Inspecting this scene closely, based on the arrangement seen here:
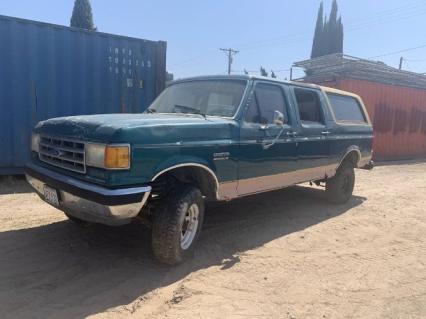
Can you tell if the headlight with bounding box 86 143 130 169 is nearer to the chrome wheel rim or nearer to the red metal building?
the chrome wheel rim

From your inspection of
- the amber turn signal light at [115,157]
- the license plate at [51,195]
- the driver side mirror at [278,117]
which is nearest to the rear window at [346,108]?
the driver side mirror at [278,117]

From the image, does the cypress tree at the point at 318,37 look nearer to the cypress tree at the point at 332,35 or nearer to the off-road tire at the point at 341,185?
the cypress tree at the point at 332,35

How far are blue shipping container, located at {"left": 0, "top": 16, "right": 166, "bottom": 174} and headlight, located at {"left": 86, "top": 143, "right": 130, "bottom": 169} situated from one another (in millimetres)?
4947

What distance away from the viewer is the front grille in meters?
3.91

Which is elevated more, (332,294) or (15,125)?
(15,125)

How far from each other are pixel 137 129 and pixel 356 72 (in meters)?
12.5

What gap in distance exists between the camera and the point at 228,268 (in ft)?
14.3

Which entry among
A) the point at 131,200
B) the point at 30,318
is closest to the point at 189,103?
the point at 131,200

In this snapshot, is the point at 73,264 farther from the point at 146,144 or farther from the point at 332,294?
the point at 332,294

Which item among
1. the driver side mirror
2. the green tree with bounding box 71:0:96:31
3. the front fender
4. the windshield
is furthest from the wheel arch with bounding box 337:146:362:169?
the green tree with bounding box 71:0:96:31

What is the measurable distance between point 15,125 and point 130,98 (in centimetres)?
233

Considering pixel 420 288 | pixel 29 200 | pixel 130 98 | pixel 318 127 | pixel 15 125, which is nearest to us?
pixel 420 288

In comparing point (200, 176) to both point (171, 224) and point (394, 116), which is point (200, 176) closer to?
point (171, 224)

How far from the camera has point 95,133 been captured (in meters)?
3.73
